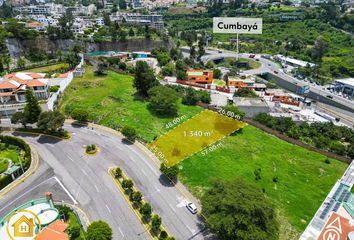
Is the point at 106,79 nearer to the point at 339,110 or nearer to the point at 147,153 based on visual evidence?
the point at 147,153

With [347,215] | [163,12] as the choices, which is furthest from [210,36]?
[347,215]

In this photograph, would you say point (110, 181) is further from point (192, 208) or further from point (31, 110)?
point (31, 110)

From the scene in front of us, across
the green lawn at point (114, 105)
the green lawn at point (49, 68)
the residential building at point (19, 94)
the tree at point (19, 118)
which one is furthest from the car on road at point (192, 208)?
the green lawn at point (49, 68)

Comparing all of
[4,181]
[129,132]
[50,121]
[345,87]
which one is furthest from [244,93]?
[4,181]

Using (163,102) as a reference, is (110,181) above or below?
below

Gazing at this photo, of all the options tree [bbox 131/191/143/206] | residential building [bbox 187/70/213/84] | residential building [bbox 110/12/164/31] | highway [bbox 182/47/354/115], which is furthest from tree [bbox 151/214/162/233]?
residential building [bbox 110/12/164/31]

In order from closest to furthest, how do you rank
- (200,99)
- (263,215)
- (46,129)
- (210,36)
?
(263,215), (46,129), (200,99), (210,36)

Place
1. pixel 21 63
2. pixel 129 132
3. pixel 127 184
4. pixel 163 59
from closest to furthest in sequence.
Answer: pixel 127 184, pixel 129 132, pixel 21 63, pixel 163 59
